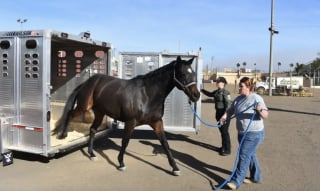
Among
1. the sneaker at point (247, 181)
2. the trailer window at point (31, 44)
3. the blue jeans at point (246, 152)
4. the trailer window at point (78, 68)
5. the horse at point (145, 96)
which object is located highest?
the trailer window at point (31, 44)

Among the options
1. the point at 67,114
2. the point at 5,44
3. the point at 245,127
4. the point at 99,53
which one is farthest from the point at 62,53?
the point at 245,127

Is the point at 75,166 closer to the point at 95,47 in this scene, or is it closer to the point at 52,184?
the point at 52,184

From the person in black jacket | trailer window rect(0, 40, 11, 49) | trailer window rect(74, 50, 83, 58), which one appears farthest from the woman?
trailer window rect(74, 50, 83, 58)

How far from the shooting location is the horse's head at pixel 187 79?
5934 mm

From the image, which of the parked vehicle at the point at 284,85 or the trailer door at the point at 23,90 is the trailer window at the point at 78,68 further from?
the parked vehicle at the point at 284,85

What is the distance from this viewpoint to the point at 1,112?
672 cm

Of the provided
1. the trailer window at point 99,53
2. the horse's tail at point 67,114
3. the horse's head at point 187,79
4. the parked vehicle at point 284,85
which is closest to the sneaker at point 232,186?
the horse's head at point 187,79

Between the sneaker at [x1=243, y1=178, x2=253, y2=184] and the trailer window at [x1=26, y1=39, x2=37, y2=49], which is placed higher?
the trailer window at [x1=26, y1=39, x2=37, y2=49]

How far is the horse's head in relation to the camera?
5934 millimetres

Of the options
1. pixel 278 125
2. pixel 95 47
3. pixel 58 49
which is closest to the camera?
pixel 95 47

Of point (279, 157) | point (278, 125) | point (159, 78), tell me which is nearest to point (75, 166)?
point (159, 78)

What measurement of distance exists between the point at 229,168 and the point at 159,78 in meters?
2.21

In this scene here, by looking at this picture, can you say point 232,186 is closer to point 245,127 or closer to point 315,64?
point 245,127

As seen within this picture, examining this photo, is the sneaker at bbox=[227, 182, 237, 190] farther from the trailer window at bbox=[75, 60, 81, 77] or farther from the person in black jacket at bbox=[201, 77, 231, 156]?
the trailer window at bbox=[75, 60, 81, 77]
